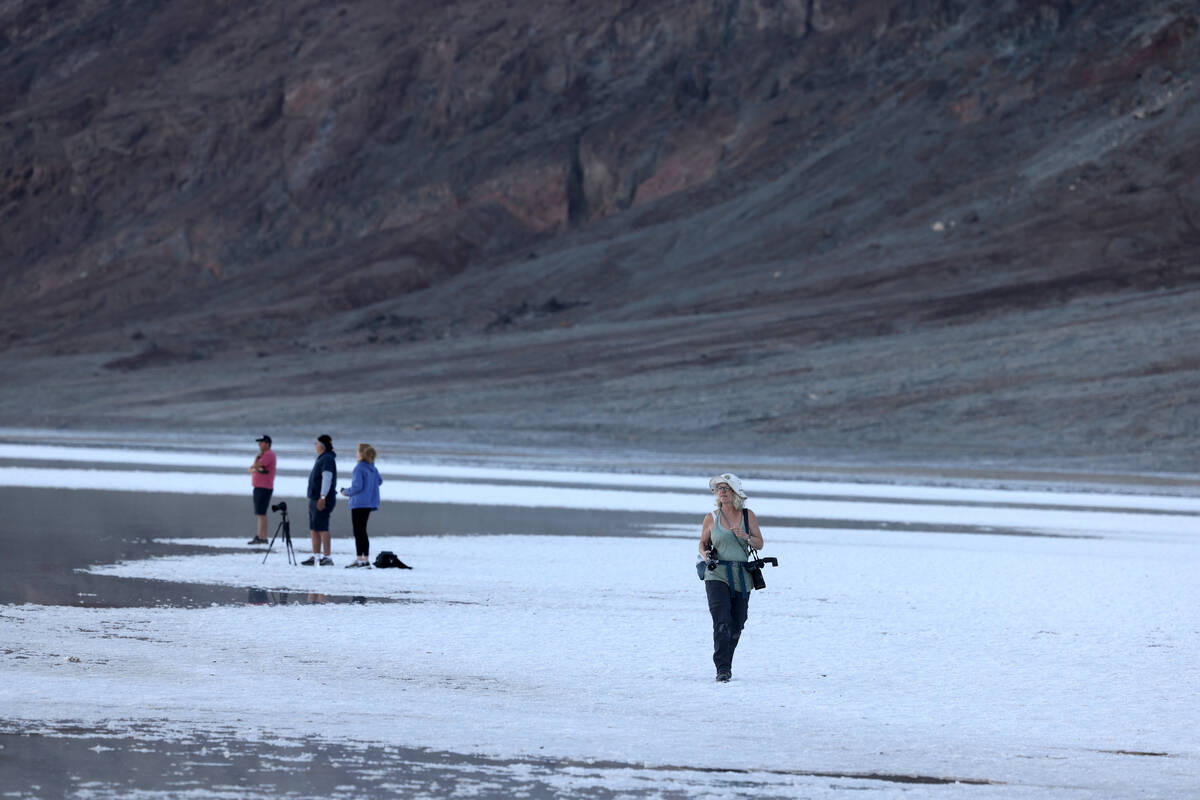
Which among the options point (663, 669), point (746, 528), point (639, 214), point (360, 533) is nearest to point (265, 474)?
point (360, 533)

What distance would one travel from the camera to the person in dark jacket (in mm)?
15125

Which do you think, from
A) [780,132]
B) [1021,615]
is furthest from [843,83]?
[1021,615]

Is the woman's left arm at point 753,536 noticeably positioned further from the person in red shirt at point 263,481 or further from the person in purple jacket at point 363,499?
the person in red shirt at point 263,481

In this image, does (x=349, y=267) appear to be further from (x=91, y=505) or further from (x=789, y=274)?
(x=91, y=505)

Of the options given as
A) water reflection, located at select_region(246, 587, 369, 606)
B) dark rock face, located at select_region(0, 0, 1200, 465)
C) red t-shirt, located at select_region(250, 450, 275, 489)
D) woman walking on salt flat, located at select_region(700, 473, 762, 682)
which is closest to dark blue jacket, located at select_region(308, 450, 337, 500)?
red t-shirt, located at select_region(250, 450, 275, 489)

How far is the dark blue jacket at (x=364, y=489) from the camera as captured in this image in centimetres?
1499

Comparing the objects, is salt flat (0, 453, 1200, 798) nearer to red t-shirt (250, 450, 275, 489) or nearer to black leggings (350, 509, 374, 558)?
black leggings (350, 509, 374, 558)

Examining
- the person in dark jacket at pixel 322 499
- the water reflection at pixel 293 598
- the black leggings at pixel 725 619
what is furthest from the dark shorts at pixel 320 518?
the black leggings at pixel 725 619

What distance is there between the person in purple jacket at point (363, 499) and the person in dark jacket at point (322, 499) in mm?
195

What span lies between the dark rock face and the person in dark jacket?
26216 millimetres

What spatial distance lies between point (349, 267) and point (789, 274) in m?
21.7

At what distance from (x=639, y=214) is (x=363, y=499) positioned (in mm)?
61797

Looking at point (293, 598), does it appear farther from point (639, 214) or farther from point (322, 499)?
point (639, 214)

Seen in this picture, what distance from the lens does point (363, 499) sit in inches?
591
